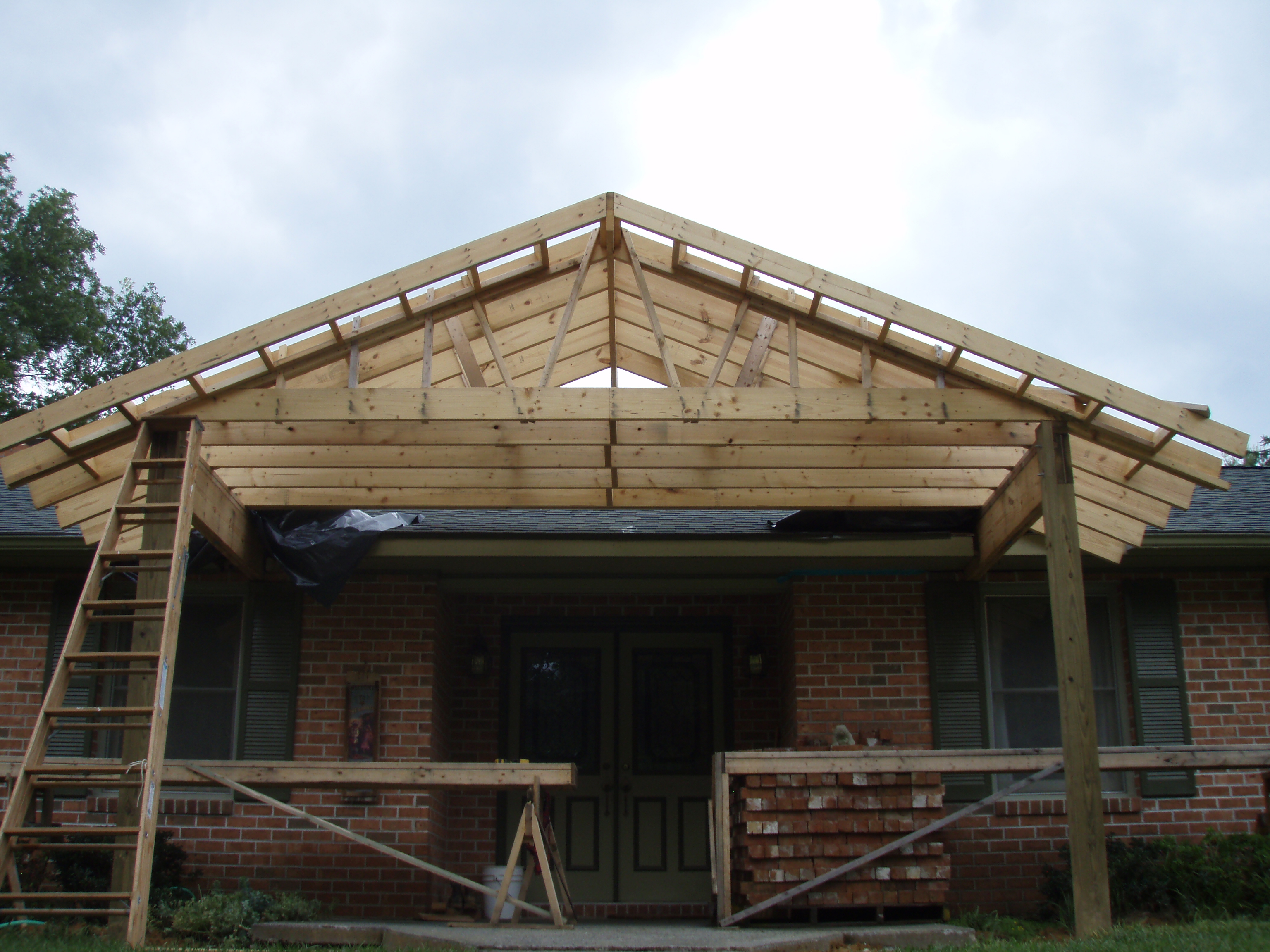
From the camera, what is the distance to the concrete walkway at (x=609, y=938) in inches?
221

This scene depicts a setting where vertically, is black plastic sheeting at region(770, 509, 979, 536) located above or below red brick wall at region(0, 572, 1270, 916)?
above

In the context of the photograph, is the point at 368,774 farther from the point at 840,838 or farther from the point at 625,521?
the point at 840,838

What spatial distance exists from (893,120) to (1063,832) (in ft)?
47.5

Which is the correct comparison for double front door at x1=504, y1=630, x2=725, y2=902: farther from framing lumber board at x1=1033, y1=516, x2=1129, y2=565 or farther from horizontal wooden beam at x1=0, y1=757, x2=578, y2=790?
framing lumber board at x1=1033, y1=516, x2=1129, y2=565

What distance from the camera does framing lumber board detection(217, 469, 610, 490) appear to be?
7578 mm

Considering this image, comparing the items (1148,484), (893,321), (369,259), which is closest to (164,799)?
(893,321)

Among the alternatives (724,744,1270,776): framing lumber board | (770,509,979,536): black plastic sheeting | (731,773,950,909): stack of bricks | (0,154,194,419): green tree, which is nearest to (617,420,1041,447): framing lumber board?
(770,509,979,536): black plastic sheeting

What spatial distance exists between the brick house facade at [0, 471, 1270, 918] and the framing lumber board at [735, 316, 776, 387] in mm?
1594

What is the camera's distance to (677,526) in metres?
8.45

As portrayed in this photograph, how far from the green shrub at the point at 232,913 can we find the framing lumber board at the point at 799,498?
11.7 feet

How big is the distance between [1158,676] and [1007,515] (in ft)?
7.70

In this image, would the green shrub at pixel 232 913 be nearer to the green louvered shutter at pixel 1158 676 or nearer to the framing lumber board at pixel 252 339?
the framing lumber board at pixel 252 339

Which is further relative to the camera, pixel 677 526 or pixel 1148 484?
pixel 677 526

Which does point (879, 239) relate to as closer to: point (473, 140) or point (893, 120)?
point (473, 140)
